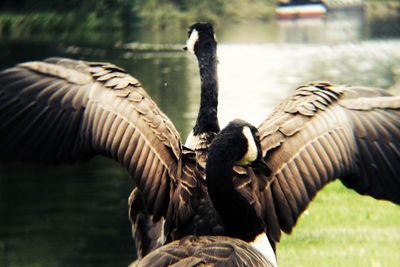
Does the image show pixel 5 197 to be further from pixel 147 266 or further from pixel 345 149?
pixel 147 266

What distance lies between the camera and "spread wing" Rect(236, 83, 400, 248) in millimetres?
6055

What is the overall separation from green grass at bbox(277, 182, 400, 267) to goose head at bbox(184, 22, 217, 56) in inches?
68.4

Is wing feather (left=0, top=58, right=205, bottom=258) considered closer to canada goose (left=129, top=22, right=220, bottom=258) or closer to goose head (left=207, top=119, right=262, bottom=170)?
canada goose (left=129, top=22, right=220, bottom=258)

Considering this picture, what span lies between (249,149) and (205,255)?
0.84 metres

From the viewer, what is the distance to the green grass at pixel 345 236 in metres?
7.34

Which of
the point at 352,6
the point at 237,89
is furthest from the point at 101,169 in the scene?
the point at 352,6

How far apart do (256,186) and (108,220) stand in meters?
4.23

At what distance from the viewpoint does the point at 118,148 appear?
20.2ft

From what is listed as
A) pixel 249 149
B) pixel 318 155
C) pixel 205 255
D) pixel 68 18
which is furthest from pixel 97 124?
pixel 68 18

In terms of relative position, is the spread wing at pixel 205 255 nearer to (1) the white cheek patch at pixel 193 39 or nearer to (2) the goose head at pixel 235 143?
(2) the goose head at pixel 235 143

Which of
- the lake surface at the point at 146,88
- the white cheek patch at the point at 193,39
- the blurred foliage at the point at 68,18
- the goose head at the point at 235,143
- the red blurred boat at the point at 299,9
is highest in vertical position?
the goose head at the point at 235,143

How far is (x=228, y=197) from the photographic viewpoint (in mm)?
5340

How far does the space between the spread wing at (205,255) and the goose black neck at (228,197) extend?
Result: 13.2 inches

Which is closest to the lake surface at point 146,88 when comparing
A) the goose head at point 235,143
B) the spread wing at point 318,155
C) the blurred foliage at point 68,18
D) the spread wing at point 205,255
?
the blurred foliage at point 68,18
